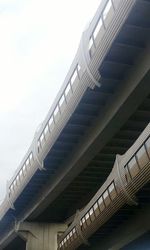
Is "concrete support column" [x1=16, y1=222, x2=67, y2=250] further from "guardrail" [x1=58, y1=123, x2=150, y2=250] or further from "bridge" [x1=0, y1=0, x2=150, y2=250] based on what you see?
"guardrail" [x1=58, y1=123, x2=150, y2=250]

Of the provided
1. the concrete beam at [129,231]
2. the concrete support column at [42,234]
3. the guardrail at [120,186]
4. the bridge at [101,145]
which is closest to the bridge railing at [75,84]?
the bridge at [101,145]

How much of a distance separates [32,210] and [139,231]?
949 centimetres

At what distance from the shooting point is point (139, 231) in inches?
854

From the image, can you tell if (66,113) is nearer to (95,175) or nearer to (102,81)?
(102,81)

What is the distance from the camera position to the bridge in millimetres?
13492

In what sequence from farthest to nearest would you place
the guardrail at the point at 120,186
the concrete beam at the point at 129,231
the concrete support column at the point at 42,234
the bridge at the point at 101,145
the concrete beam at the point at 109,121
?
1. the concrete support column at the point at 42,234
2. the concrete beam at the point at 129,231
3. the guardrail at the point at 120,186
4. the concrete beam at the point at 109,121
5. the bridge at the point at 101,145

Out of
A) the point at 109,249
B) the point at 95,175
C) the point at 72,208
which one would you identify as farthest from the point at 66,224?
the point at 95,175

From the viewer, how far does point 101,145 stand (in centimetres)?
1855

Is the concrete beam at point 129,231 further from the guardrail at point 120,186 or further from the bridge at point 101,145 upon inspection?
the guardrail at point 120,186

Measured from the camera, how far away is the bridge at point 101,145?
1349cm

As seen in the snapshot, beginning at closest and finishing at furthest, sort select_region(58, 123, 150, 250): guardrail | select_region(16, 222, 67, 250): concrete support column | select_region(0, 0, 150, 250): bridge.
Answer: select_region(0, 0, 150, 250): bridge → select_region(58, 123, 150, 250): guardrail → select_region(16, 222, 67, 250): concrete support column

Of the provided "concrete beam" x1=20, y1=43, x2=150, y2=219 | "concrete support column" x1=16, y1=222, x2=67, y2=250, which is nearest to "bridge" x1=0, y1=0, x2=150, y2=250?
"concrete beam" x1=20, y1=43, x2=150, y2=219

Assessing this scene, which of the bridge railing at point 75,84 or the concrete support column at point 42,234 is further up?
the concrete support column at point 42,234

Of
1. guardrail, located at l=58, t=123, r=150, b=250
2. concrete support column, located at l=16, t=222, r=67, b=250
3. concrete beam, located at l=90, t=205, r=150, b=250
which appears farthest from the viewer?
concrete support column, located at l=16, t=222, r=67, b=250
